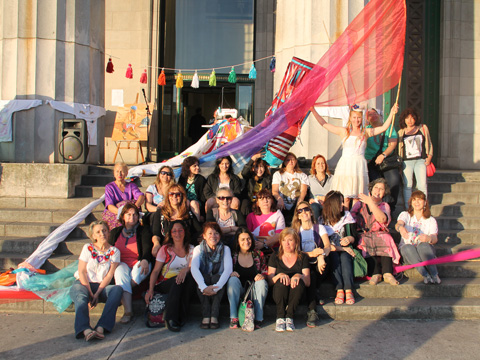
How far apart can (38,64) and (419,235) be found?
7.10 metres

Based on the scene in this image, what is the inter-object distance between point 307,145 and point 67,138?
4.16m

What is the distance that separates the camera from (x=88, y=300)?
16.2 ft

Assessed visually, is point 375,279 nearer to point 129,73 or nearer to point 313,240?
point 313,240

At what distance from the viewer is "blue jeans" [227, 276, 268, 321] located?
5043mm


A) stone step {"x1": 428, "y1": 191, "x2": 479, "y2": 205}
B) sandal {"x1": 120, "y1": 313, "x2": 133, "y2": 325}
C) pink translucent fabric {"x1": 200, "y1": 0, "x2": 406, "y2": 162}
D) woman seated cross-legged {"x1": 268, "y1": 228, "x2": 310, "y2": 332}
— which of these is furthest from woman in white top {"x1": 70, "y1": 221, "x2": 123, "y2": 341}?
stone step {"x1": 428, "y1": 191, "x2": 479, "y2": 205}

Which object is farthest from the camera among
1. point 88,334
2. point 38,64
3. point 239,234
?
point 38,64

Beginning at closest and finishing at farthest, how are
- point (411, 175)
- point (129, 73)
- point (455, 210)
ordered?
point (411, 175) < point (455, 210) < point (129, 73)

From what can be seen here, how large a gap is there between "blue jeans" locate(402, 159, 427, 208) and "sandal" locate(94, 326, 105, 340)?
4.71 meters

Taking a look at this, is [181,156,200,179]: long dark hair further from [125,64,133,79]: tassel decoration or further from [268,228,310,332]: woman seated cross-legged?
[125,64,133,79]: tassel decoration

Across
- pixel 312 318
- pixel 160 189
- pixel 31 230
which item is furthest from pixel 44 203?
pixel 312 318

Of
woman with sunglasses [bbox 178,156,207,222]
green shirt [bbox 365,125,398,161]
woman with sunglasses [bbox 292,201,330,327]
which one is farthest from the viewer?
green shirt [bbox 365,125,398,161]

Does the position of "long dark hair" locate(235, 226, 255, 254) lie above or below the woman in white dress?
below

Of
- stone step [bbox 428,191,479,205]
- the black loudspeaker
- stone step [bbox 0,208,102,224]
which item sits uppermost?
the black loudspeaker

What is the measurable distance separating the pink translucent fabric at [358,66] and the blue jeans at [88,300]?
333 centimetres
